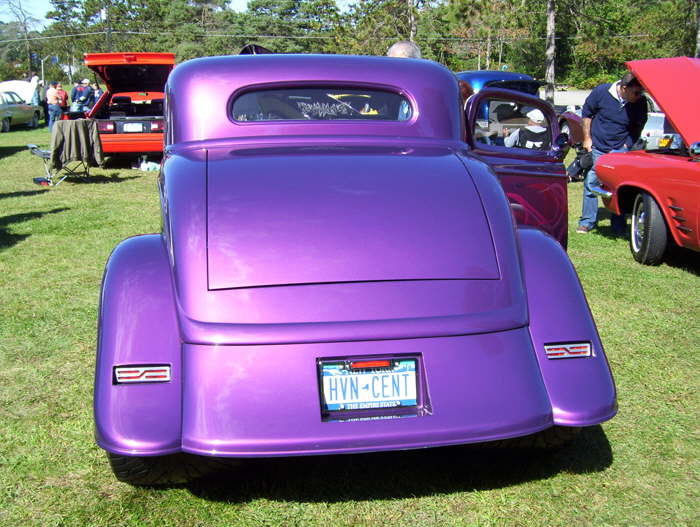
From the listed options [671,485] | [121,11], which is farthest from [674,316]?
[121,11]

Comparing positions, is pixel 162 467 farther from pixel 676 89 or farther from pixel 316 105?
pixel 676 89

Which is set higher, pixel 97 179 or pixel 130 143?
pixel 130 143

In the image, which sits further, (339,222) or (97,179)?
(97,179)

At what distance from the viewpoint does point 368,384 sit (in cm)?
260

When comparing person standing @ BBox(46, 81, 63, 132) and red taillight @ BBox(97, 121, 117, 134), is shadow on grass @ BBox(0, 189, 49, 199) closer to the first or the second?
red taillight @ BBox(97, 121, 117, 134)

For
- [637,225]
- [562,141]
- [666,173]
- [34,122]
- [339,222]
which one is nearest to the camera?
[339,222]

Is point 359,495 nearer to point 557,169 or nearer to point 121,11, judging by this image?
point 557,169

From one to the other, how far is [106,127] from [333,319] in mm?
11634

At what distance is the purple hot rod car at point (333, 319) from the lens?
2535 millimetres

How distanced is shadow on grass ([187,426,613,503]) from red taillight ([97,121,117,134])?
36.7 ft

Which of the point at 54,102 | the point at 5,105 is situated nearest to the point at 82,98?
the point at 54,102

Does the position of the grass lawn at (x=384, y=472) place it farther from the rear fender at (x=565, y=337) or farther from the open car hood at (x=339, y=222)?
the open car hood at (x=339, y=222)

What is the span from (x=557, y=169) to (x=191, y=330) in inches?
121

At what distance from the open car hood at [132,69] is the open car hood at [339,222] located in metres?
10.6
